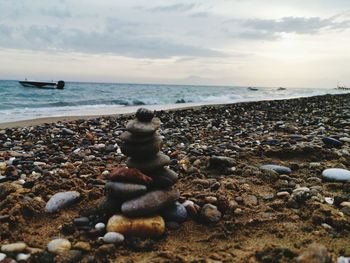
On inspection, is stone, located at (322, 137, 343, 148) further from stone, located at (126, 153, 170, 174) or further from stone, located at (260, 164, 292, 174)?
stone, located at (126, 153, 170, 174)

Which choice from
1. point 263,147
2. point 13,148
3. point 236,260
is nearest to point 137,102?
point 13,148

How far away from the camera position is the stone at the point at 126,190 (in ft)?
10.1

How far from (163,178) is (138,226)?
2.10 ft

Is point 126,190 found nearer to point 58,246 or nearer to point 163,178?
point 163,178

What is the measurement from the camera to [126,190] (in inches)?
122

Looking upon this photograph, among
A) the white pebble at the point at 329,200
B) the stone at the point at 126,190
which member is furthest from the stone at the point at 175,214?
the white pebble at the point at 329,200

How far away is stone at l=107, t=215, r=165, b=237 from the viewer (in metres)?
2.85

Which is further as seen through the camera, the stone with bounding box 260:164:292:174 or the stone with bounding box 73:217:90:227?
the stone with bounding box 260:164:292:174

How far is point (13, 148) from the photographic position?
718 centimetres

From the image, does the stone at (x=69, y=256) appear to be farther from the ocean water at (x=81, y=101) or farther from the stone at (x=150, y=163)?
the ocean water at (x=81, y=101)

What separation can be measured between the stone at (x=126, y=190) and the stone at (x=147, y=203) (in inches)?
2.5

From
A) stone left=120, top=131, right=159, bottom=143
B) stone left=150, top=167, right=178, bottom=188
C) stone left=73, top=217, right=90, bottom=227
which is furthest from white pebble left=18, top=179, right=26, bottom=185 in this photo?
stone left=150, top=167, right=178, bottom=188

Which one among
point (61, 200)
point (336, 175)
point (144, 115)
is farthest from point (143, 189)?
point (336, 175)

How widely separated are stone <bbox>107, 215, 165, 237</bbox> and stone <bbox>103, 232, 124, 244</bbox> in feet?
0.25
